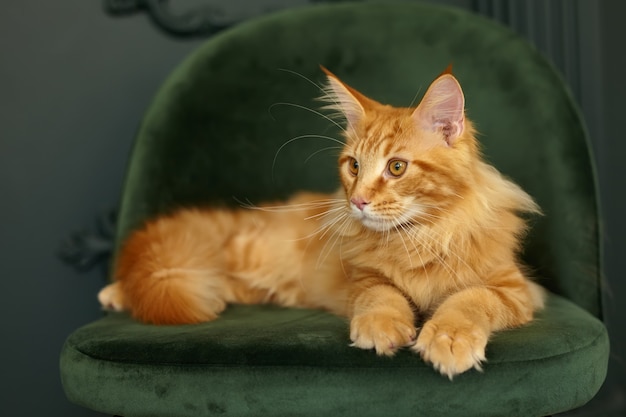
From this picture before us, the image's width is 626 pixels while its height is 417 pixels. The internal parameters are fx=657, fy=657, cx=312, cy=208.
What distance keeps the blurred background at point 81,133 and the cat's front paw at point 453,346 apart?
3.73 ft

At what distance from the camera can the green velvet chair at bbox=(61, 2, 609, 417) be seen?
1.14 m

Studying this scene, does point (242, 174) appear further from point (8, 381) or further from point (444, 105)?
point (8, 381)

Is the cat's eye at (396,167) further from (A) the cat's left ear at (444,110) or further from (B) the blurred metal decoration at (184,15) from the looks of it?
(B) the blurred metal decoration at (184,15)

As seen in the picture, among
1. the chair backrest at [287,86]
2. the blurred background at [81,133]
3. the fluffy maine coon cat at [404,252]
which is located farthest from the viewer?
the blurred background at [81,133]

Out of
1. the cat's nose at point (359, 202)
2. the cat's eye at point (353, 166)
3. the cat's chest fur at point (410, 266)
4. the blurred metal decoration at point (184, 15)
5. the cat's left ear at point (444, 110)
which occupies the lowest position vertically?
the cat's chest fur at point (410, 266)

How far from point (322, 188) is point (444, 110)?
30.3 inches

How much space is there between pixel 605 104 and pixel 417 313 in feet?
3.80

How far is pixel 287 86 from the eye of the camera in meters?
1.97

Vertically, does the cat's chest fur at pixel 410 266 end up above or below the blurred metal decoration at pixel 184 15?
below

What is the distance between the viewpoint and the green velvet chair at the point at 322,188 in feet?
3.74

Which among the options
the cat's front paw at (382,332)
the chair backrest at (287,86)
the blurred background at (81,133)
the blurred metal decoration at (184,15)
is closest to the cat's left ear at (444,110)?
the cat's front paw at (382,332)

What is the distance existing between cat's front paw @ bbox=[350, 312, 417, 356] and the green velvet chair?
2cm

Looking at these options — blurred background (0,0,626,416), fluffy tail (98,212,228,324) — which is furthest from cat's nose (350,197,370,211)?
blurred background (0,0,626,416)

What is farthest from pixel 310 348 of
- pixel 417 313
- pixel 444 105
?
pixel 444 105
